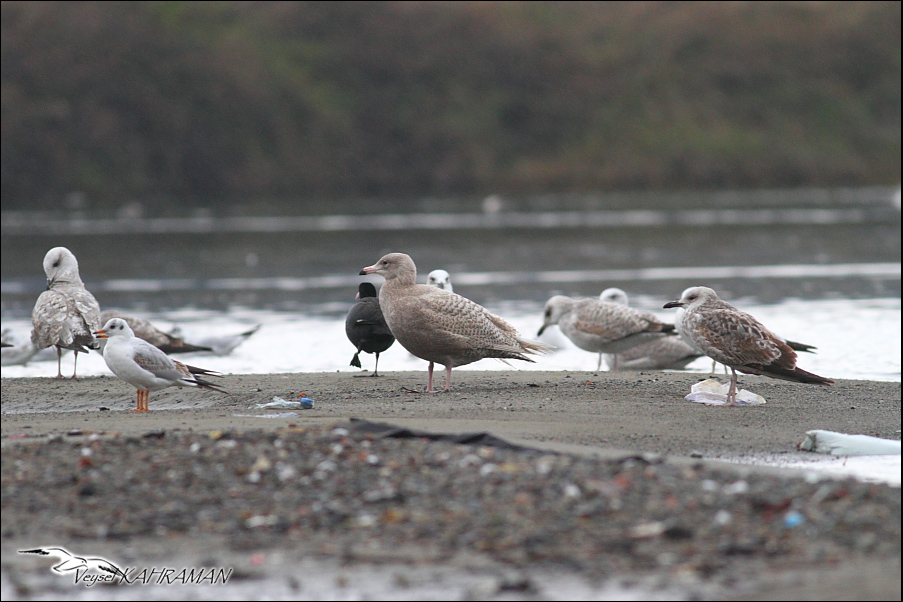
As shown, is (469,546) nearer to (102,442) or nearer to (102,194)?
(102,442)

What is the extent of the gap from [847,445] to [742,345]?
1.90m

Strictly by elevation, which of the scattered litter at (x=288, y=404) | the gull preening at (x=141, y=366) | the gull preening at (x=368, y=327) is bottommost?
the scattered litter at (x=288, y=404)

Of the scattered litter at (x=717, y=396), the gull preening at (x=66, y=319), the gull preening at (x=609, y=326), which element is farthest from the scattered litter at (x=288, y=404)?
the gull preening at (x=609, y=326)

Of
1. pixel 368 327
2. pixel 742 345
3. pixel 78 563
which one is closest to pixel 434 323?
pixel 368 327

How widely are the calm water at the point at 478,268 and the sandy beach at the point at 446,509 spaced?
5038 mm

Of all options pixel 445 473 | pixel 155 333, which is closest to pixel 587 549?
pixel 445 473

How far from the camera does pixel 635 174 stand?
7981 centimetres

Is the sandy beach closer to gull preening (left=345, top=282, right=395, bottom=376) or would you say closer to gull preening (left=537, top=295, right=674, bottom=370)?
gull preening (left=345, top=282, right=395, bottom=376)

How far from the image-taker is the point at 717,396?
8297mm

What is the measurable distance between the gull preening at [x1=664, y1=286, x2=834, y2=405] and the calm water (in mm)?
2418

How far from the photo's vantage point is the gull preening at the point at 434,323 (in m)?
8.61

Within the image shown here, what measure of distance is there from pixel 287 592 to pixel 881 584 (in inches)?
84.6

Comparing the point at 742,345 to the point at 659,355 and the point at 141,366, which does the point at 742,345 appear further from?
the point at 141,366

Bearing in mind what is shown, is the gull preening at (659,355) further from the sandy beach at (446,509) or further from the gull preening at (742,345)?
the sandy beach at (446,509)
